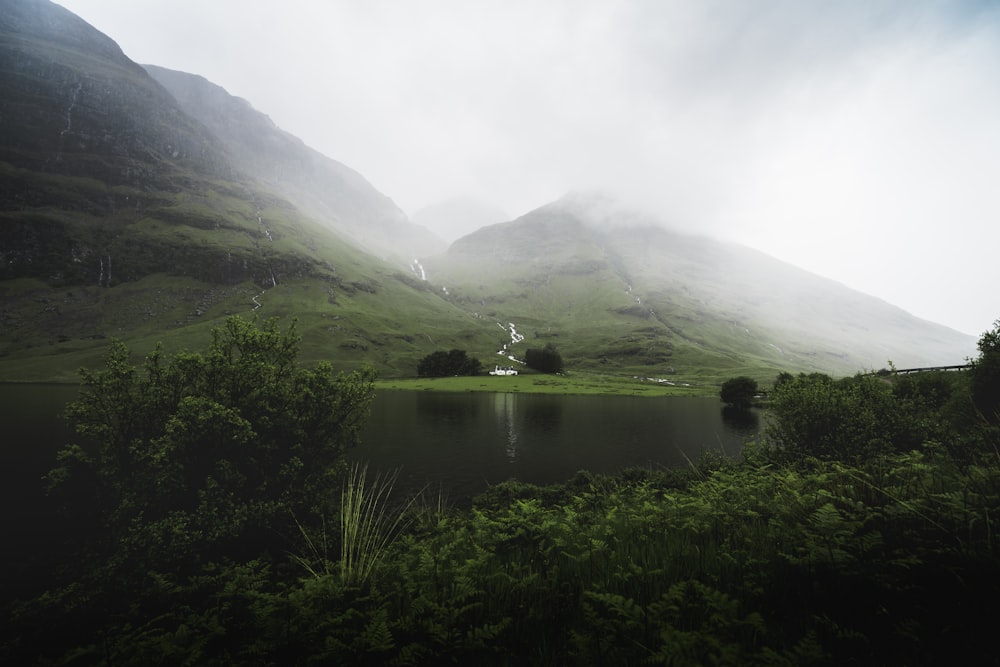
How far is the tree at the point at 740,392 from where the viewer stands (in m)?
111

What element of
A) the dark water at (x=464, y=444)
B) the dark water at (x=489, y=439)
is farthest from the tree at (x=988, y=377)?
the dark water at (x=489, y=439)

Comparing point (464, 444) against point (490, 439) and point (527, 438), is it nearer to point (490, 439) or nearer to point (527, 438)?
point (490, 439)

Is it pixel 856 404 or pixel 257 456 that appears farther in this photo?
pixel 856 404

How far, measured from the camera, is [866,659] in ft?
14.4

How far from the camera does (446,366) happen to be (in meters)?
172

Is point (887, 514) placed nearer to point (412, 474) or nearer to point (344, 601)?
point (344, 601)

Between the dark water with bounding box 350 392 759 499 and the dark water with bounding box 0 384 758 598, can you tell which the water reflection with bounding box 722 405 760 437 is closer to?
the dark water with bounding box 350 392 759 499

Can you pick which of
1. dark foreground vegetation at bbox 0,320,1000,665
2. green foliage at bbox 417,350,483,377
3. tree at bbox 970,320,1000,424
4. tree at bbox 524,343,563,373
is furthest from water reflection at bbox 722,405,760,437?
green foliage at bbox 417,350,483,377

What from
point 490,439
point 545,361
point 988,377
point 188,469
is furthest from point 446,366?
point 188,469

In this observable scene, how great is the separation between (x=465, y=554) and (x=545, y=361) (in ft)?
599

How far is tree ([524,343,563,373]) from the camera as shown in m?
191

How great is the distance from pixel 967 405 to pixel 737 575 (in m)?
34.7

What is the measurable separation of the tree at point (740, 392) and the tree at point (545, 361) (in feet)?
281

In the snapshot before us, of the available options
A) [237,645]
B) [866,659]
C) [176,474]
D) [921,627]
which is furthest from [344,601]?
[176,474]
